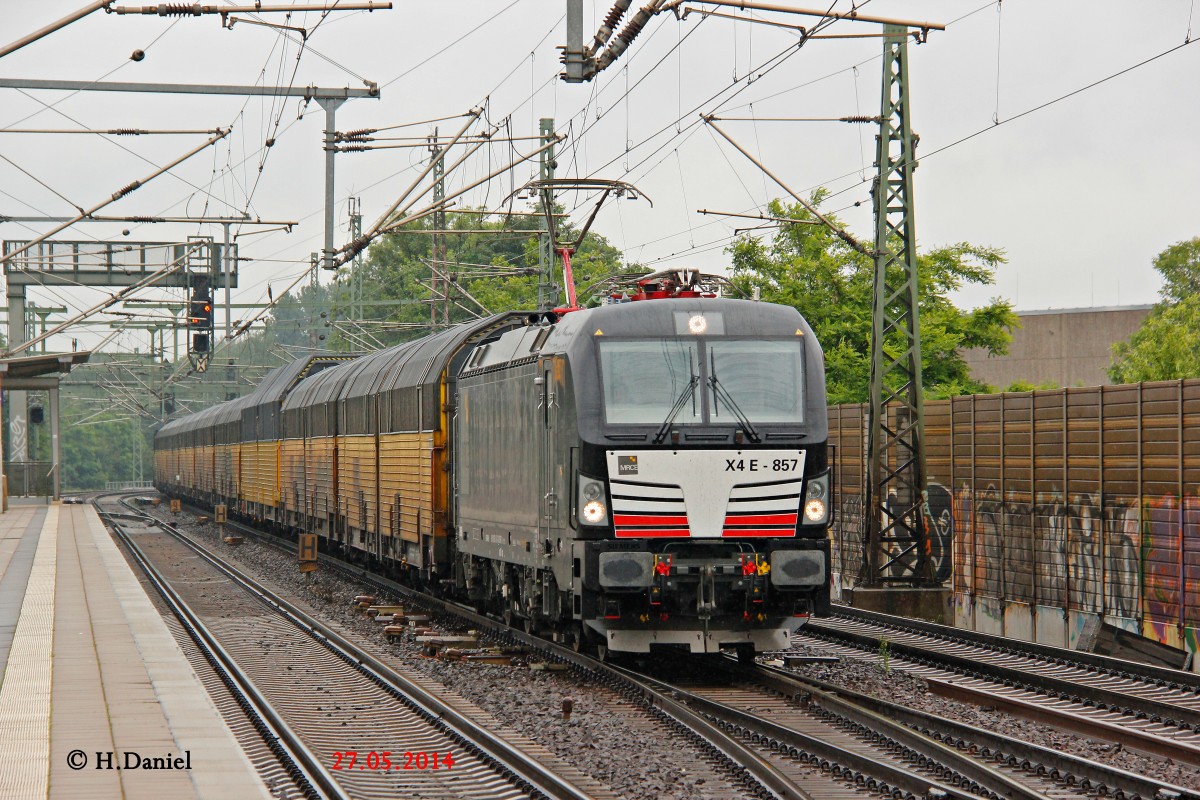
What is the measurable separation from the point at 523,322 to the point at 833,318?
2125 cm

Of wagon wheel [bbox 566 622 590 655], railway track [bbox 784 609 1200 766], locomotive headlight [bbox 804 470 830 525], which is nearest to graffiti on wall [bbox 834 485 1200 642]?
railway track [bbox 784 609 1200 766]

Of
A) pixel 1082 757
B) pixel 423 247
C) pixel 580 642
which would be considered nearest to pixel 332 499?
pixel 580 642

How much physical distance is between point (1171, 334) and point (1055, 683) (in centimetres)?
4087

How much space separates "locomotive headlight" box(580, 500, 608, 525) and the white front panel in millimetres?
134

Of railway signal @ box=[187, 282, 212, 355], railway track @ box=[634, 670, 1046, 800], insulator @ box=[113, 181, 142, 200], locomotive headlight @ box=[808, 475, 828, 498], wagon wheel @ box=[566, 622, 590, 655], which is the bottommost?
railway track @ box=[634, 670, 1046, 800]

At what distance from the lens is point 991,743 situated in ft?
33.9

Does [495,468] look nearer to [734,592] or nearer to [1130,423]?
[734,592]

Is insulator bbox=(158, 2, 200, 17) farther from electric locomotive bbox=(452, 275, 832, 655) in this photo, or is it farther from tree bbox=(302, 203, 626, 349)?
tree bbox=(302, 203, 626, 349)

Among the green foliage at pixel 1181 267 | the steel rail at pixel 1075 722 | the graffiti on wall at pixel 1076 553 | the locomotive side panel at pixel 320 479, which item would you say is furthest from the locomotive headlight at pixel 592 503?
the green foliage at pixel 1181 267

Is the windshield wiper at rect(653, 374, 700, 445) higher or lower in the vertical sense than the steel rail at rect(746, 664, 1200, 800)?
higher

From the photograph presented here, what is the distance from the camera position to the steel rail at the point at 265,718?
30.8ft

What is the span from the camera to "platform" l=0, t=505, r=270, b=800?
816 centimetres

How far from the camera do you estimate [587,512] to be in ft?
43.2

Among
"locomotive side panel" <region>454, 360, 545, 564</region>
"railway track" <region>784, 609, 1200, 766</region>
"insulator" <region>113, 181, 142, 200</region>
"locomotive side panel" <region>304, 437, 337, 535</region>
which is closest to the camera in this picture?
"railway track" <region>784, 609, 1200, 766</region>
